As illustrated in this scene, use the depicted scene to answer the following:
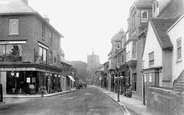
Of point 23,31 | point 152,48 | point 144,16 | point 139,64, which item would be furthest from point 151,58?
point 23,31

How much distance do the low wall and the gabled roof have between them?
3228 mm

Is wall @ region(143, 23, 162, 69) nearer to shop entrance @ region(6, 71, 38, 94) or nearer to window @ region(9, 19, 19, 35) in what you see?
shop entrance @ region(6, 71, 38, 94)

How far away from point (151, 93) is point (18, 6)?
79.5ft

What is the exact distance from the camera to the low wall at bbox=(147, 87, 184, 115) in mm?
7587

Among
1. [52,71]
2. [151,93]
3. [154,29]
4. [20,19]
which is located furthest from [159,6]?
[52,71]

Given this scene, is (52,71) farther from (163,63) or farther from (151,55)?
(163,63)

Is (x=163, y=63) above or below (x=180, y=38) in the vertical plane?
below

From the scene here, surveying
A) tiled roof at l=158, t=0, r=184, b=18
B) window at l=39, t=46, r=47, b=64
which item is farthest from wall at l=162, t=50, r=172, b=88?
window at l=39, t=46, r=47, b=64

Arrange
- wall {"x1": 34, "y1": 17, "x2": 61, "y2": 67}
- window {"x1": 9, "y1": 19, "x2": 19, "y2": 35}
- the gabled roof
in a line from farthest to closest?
wall {"x1": 34, "y1": 17, "x2": 61, "y2": 67}, window {"x1": 9, "y1": 19, "x2": 19, "y2": 35}, the gabled roof

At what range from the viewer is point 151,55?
54.1ft

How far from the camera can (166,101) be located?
905 centimetres

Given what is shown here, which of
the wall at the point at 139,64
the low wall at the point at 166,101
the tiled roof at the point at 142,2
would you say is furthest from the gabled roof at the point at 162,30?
the tiled roof at the point at 142,2

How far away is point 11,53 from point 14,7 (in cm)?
608

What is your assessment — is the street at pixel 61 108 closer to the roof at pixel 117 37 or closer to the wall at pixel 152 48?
the wall at pixel 152 48
